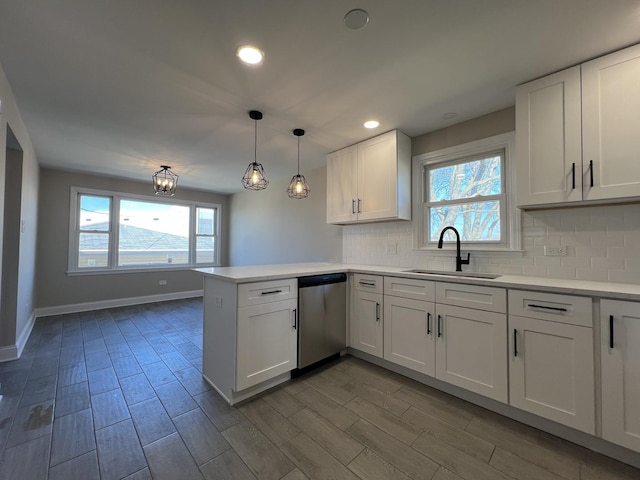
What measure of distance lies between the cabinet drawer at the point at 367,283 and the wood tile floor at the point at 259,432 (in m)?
0.77

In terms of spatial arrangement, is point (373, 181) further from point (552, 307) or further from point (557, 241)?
point (552, 307)

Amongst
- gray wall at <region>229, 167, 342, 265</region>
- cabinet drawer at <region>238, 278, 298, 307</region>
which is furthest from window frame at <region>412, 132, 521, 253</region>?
cabinet drawer at <region>238, 278, 298, 307</region>

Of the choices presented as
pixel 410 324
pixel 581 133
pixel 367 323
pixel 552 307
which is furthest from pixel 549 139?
pixel 367 323

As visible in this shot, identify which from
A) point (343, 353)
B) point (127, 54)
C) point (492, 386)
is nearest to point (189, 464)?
point (343, 353)

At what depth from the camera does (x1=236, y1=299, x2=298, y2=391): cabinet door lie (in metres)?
2.00

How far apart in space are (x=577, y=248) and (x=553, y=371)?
3.19 ft

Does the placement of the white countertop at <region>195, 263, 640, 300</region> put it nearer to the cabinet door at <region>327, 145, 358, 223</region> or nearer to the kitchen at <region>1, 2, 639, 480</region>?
the kitchen at <region>1, 2, 639, 480</region>

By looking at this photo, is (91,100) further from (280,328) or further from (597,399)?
(597,399)

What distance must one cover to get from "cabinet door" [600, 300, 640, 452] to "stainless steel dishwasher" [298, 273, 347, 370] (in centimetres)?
187

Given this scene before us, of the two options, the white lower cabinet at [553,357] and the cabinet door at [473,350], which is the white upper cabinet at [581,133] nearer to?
the white lower cabinet at [553,357]

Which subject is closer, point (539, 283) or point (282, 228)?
point (539, 283)

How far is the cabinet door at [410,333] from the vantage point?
221 cm

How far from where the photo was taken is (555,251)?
82.5 inches

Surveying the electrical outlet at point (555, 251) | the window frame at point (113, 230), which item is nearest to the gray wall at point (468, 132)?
the electrical outlet at point (555, 251)
